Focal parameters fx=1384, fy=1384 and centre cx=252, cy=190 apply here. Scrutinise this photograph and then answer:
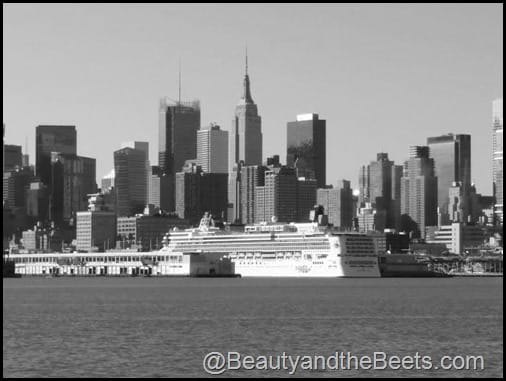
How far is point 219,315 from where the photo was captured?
85812mm

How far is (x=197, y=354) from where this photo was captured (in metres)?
55.8

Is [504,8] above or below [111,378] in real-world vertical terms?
above

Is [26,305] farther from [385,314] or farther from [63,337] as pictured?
[63,337]

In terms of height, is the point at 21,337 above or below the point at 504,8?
below

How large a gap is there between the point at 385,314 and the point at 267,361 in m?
34.5

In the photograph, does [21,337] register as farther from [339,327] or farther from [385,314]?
[385,314]

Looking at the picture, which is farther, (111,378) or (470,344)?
(470,344)

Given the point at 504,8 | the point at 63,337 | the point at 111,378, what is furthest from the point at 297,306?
the point at 504,8

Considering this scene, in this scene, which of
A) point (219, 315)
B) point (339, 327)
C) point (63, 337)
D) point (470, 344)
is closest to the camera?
point (470, 344)

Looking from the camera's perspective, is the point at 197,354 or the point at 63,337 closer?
the point at 197,354

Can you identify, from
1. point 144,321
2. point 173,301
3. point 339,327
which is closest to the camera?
point 339,327

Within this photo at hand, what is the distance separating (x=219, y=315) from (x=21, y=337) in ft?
74.0

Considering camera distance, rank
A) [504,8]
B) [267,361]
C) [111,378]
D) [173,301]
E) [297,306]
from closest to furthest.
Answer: [504,8]
[111,378]
[267,361]
[297,306]
[173,301]

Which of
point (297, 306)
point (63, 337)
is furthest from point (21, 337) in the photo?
point (297, 306)
